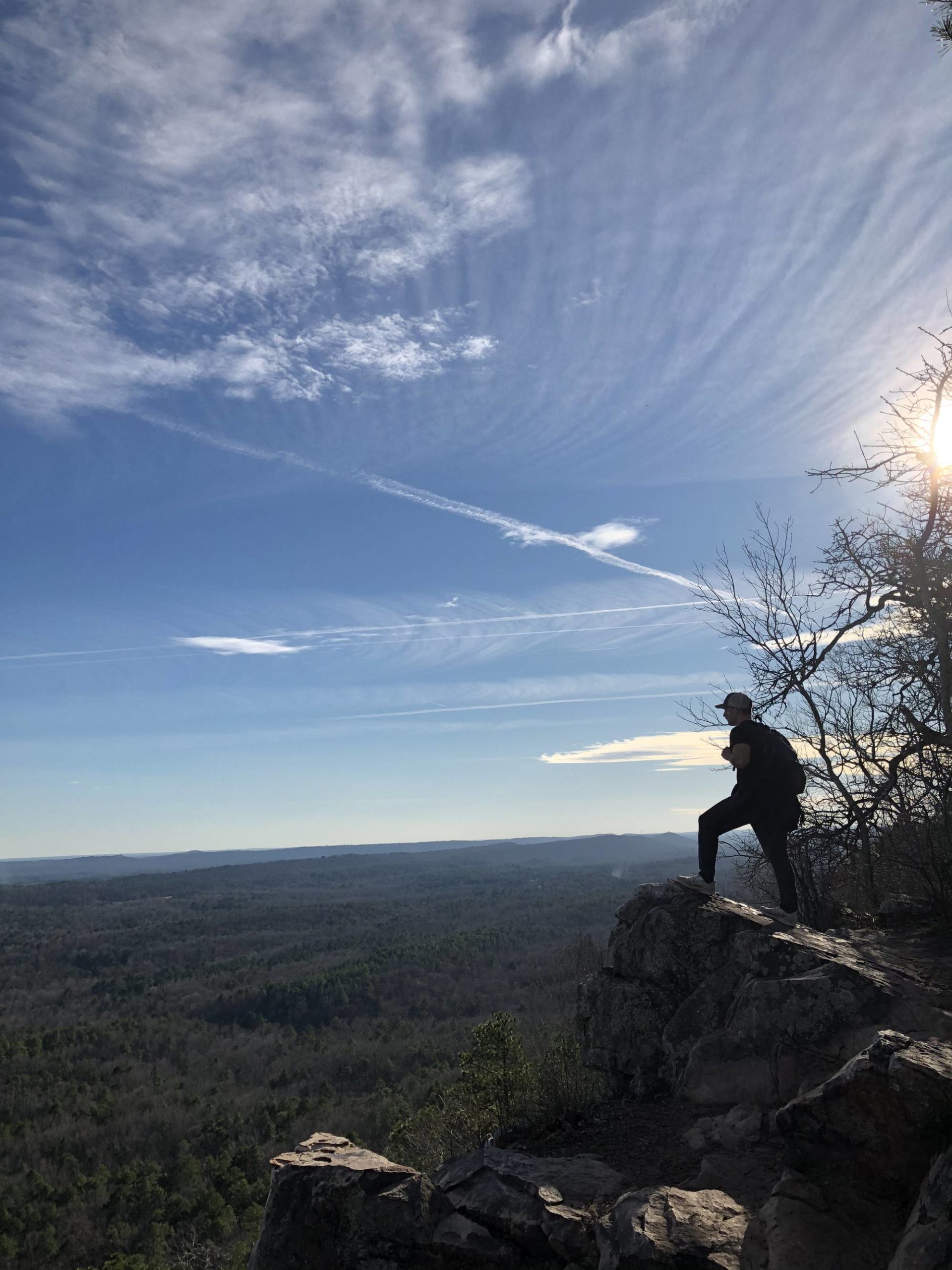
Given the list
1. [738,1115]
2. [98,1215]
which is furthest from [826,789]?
[98,1215]

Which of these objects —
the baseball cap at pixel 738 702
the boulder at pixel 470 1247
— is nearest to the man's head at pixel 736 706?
the baseball cap at pixel 738 702

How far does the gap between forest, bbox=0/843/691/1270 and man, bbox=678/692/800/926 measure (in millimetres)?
3550

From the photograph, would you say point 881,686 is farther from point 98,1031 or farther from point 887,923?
point 98,1031

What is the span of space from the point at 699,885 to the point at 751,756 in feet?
5.46

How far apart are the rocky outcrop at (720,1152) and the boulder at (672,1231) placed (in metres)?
0.01

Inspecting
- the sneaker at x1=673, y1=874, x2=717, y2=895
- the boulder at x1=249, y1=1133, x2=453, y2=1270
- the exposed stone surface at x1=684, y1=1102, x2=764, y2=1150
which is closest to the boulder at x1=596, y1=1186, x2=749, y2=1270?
the exposed stone surface at x1=684, y1=1102, x2=764, y2=1150

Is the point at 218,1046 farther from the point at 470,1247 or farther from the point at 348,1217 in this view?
the point at 470,1247

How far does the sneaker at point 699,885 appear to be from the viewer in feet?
27.6

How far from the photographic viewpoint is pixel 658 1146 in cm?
619

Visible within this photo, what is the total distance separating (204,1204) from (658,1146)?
30299 millimetres

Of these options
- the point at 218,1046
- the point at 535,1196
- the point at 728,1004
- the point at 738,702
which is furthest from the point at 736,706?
the point at 218,1046

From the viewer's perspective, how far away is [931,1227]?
3635mm

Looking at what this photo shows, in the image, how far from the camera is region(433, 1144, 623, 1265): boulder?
205 inches

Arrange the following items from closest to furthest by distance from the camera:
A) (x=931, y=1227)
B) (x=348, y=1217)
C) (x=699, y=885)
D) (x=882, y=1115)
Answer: (x=931, y=1227) → (x=882, y=1115) → (x=348, y=1217) → (x=699, y=885)
